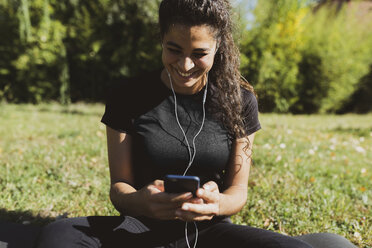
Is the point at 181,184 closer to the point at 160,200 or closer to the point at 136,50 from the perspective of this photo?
the point at 160,200

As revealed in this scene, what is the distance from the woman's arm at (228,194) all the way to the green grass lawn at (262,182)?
3.37 feet

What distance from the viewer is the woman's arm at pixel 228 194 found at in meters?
1.53

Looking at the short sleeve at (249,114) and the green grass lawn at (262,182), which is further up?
the short sleeve at (249,114)

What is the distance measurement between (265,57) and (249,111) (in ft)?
24.4

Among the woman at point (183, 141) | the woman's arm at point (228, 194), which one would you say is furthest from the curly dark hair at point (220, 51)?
the woman's arm at point (228, 194)

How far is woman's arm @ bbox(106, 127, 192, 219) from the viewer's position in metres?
1.53

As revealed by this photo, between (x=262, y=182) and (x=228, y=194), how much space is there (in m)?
1.71

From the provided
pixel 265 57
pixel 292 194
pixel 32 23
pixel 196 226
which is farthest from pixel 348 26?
pixel 196 226

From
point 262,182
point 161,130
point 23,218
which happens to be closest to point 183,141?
point 161,130

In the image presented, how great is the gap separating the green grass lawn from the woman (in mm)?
Result: 1141

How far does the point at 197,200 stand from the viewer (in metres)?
1.52

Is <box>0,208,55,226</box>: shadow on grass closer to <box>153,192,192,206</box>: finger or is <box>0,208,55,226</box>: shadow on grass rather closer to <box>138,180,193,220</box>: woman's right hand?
<box>138,180,193,220</box>: woman's right hand

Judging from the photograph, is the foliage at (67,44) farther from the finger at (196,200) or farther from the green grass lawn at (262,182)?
the finger at (196,200)

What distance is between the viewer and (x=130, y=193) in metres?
1.70
